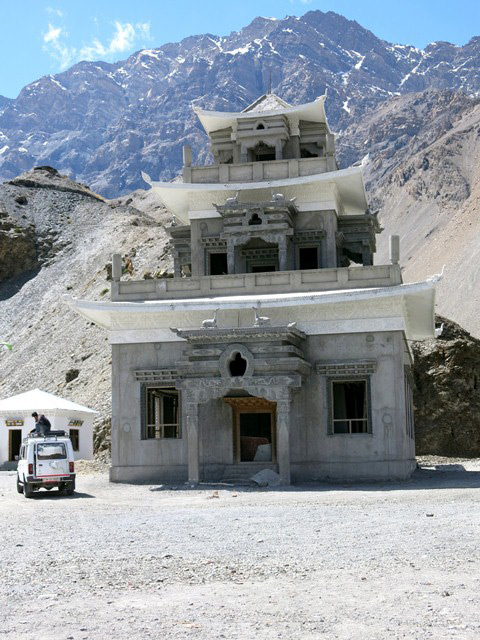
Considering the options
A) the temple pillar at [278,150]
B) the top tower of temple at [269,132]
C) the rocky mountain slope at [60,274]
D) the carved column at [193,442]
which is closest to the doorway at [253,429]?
the carved column at [193,442]

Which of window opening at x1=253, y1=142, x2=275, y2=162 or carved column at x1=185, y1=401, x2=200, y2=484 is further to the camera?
window opening at x1=253, y1=142, x2=275, y2=162

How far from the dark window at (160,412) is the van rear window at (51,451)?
4.09 metres

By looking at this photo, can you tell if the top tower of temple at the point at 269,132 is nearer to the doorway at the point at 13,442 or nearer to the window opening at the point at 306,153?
the window opening at the point at 306,153

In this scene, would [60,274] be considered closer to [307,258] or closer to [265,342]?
[307,258]

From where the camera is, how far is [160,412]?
30.6m

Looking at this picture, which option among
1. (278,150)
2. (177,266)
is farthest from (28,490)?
(278,150)

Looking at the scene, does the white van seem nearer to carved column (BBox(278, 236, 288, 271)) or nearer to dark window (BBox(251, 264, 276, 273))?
carved column (BBox(278, 236, 288, 271))

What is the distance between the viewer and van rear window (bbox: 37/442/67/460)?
23.7m

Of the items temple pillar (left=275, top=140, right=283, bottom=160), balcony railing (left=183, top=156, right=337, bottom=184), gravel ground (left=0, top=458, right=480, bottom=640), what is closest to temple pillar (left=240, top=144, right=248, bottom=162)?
temple pillar (left=275, top=140, right=283, bottom=160)

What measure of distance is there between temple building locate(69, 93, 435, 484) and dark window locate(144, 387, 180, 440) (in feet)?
0.27

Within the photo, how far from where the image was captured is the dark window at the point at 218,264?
3231cm

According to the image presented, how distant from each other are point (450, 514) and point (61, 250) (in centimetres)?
6982

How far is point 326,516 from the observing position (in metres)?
16.6

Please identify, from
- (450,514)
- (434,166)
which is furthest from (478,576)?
(434,166)
